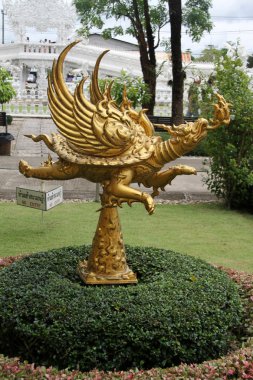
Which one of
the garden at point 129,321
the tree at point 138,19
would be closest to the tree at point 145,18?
the tree at point 138,19

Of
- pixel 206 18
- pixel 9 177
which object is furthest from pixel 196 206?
pixel 206 18

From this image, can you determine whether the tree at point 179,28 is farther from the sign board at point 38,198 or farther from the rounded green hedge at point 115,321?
the rounded green hedge at point 115,321

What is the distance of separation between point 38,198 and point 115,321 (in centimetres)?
395

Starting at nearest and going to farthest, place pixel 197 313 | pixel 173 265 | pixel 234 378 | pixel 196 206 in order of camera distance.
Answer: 1. pixel 234 378
2. pixel 197 313
3. pixel 173 265
4. pixel 196 206

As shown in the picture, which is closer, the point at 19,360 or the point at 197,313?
the point at 19,360

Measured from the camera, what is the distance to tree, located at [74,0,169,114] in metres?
20.0

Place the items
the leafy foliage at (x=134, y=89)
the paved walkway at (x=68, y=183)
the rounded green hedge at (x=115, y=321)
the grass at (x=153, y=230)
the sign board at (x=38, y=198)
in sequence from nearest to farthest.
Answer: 1. the rounded green hedge at (x=115, y=321)
2. the sign board at (x=38, y=198)
3. the grass at (x=153, y=230)
4. the paved walkway at (x=68, y=183)
5. the leafy foliage at (x=134, y=89)

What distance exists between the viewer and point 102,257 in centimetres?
495

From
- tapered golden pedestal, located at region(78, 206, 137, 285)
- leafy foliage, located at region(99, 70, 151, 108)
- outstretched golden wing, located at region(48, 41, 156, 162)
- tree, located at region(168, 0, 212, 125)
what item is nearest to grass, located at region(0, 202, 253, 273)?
tapered golden pedestal, located at region(78, 206, 137, 285)

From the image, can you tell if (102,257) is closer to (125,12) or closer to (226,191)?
(226,191)

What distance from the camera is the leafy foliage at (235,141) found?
35.9ft

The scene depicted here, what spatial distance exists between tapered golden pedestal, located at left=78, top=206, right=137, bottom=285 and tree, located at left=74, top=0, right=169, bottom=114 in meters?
15.3

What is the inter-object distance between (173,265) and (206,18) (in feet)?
51.3

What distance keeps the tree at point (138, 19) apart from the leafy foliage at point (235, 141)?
8.82m
